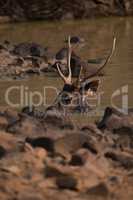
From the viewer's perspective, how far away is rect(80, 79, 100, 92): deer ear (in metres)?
11.1

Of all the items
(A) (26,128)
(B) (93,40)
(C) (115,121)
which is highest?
(A) (26,128)

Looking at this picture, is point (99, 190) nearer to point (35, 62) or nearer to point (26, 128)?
point (26, 128)

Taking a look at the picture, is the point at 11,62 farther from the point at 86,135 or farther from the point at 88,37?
the point at 86,135

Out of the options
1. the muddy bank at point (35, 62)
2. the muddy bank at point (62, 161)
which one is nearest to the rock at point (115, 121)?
the muddy bank at point (62, 161)

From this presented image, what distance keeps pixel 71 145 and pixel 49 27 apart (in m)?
18.1

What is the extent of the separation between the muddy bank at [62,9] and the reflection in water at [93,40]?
2.97ft

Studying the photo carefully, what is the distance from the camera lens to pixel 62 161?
7.04 m

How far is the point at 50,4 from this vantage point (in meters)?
28.8

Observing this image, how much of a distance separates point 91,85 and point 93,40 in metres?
9.61

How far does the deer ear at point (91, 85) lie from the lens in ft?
36.4

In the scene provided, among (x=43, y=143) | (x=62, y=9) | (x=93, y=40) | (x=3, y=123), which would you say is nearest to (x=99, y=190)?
(x=43, y=143)

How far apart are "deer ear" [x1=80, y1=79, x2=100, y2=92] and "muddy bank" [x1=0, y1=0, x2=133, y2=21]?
16702 millimetres

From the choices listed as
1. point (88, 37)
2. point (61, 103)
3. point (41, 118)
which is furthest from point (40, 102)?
point (88, 37)

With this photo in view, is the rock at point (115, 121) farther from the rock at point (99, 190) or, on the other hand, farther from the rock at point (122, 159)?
the rock at point (99, 190)
